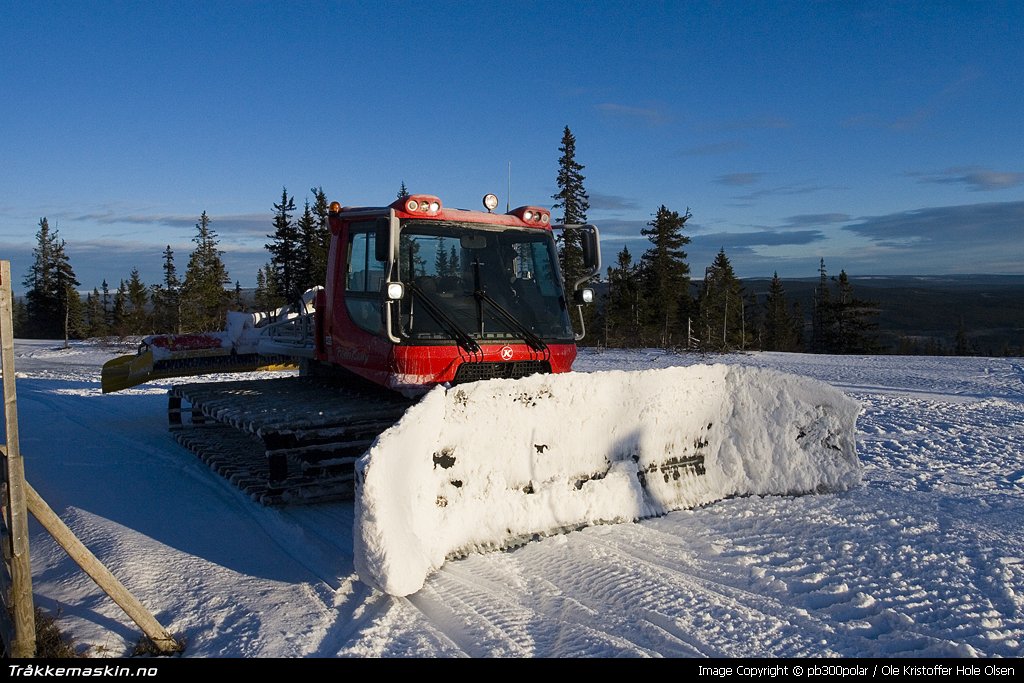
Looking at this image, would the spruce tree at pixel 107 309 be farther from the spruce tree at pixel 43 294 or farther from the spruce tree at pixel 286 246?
the spruce tree at pixel 286 246

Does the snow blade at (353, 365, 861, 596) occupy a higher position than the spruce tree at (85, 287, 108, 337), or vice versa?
the spruce tree at (85, 287, 108, 337)

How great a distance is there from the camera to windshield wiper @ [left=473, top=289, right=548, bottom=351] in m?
6.32

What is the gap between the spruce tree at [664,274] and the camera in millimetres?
38875

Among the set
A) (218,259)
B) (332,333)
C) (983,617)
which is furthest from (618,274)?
(983,617)

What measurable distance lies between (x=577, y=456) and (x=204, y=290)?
139 ft

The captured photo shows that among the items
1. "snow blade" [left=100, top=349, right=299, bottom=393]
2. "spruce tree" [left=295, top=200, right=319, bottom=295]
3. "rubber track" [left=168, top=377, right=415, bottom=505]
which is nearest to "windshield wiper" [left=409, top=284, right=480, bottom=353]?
"rubber track" [left=168, top=377, right=415, bottom=505]

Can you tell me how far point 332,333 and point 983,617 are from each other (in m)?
5.50

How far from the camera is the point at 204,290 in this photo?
142 feet

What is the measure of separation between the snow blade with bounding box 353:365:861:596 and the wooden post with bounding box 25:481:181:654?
3.40 ft

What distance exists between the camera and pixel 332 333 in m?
7.07

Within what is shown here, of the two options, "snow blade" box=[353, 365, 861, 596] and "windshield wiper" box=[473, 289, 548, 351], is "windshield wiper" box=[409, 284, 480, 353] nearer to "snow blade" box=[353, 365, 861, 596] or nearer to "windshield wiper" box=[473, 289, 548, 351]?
"windshield wiper" box=[473, 289, 548, 351]

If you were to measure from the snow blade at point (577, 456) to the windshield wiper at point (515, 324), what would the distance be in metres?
0.91

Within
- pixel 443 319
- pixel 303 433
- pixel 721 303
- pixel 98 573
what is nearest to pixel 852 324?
pixel 721 303

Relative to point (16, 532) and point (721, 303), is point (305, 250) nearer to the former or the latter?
point (721, 303)
